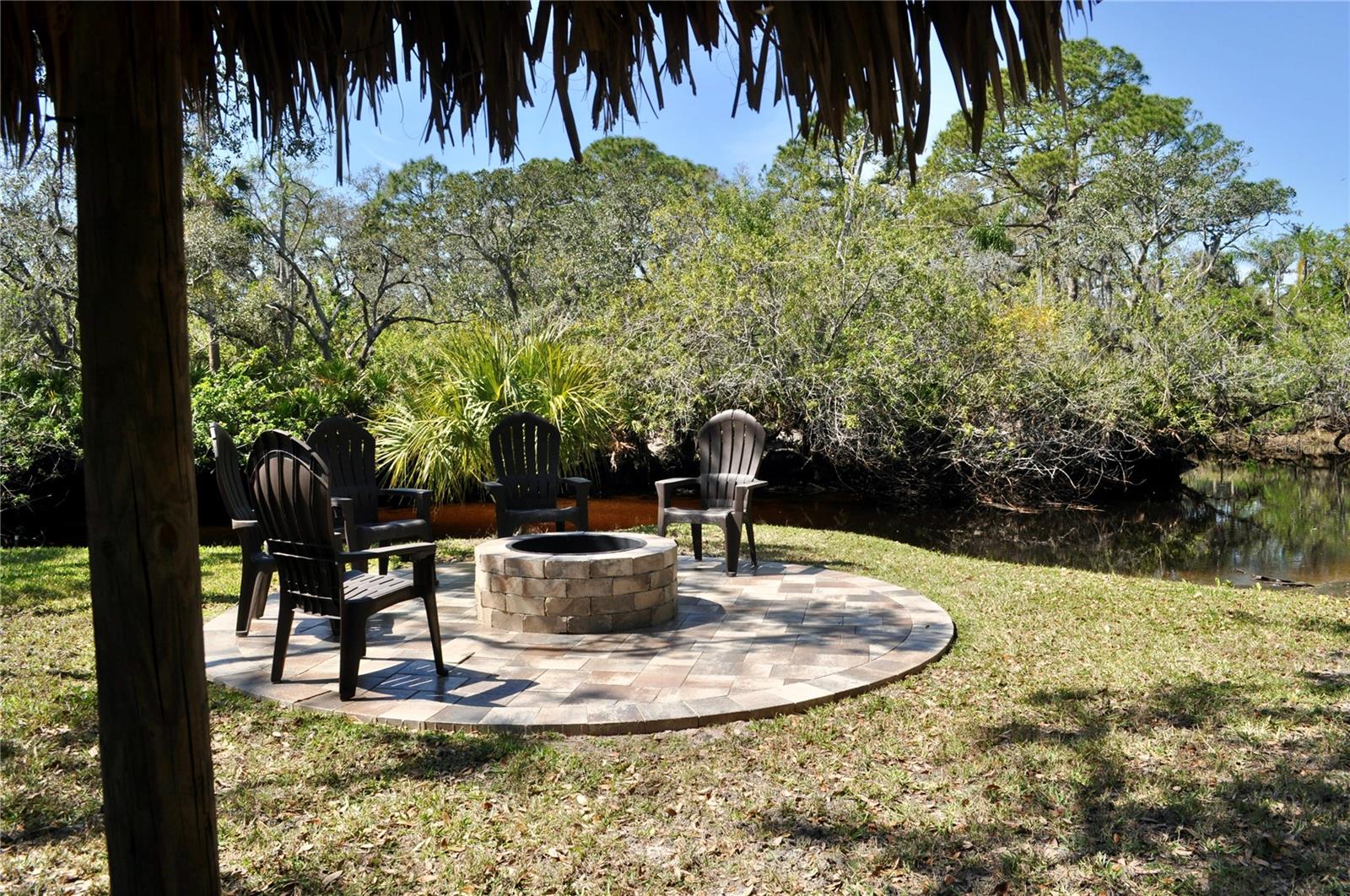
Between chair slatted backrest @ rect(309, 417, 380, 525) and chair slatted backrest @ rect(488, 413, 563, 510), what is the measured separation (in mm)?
928

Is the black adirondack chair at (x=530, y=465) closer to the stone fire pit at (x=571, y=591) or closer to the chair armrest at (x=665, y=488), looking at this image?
the chair armrest at (x=665, y=488)

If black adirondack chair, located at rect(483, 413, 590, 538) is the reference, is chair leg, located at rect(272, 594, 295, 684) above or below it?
below

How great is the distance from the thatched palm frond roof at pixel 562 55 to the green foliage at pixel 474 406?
7.26 m

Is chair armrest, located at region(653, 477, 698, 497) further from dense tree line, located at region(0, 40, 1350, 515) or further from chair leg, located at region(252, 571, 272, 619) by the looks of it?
chair leg, located at region(252, 571, 272, 619)

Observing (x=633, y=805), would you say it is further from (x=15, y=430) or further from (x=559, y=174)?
(x=559, y=174)

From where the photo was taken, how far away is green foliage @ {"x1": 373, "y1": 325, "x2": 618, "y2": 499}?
1103cm

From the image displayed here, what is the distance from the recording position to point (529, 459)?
23.4 feet

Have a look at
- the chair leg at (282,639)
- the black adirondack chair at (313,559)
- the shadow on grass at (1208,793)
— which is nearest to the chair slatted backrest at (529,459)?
the black adirondack chair at (313,559)

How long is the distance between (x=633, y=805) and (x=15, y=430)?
9.54 metres

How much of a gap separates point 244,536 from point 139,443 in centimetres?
334

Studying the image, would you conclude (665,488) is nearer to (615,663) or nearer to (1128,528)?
(615,663)

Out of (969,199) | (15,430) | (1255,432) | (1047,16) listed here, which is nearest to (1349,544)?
(1255,432)

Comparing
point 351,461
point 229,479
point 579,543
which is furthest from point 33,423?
point 579,543

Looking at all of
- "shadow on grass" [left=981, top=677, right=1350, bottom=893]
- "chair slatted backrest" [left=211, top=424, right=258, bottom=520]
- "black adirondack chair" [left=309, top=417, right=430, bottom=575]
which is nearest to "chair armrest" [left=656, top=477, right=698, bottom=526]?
"black adirondack chair" [left=309, top=417, right=430, bottom=575]
